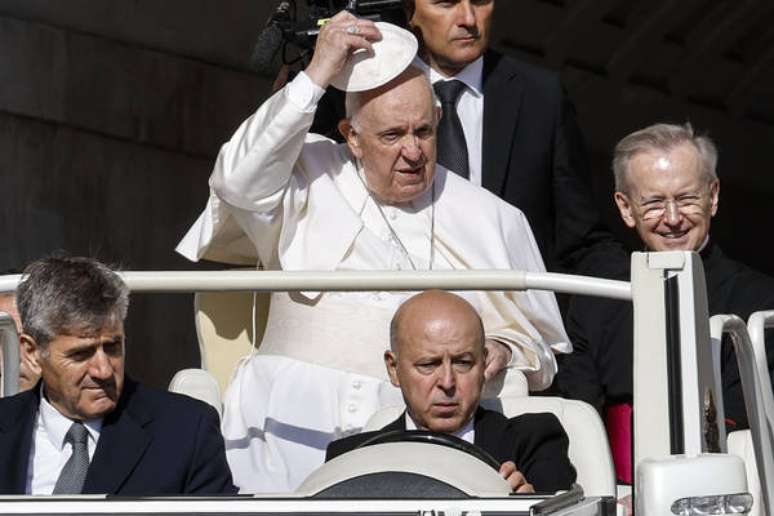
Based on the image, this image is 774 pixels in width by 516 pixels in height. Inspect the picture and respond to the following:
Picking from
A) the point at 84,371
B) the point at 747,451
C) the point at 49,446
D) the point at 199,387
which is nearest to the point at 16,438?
the point at 49,446

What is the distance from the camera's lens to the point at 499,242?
22.4 ft

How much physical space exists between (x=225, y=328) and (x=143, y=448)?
1.37 m

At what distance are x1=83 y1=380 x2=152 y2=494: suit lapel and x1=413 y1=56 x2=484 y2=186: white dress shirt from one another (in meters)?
2.02

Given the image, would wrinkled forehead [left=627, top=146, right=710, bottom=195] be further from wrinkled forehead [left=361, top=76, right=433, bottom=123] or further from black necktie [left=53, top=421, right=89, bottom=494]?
black necktie [left=53, top=421, right=89, bottom=494]

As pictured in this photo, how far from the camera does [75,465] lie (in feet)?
17.7

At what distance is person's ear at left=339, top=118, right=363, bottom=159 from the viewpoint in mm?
6668

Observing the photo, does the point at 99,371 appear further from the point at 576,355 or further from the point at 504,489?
the point at 576,355

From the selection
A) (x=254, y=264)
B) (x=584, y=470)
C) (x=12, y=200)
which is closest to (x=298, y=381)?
(x=254, y=264)

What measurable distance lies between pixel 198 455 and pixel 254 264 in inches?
59.7

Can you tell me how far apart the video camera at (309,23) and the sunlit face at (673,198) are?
3.10ft

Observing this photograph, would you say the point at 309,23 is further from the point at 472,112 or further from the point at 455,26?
the point at 472,112

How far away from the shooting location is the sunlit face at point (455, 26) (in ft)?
23.1

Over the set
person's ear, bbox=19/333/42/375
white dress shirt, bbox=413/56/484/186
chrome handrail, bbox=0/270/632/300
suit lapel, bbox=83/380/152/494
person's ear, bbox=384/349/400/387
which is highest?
white dress shirt, bbox=413/56/484/186

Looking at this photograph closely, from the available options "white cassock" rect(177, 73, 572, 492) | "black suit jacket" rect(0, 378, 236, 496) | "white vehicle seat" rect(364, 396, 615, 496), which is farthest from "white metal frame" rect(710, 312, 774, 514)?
"black suit jacket" rect(0, 378, 236, 496)
